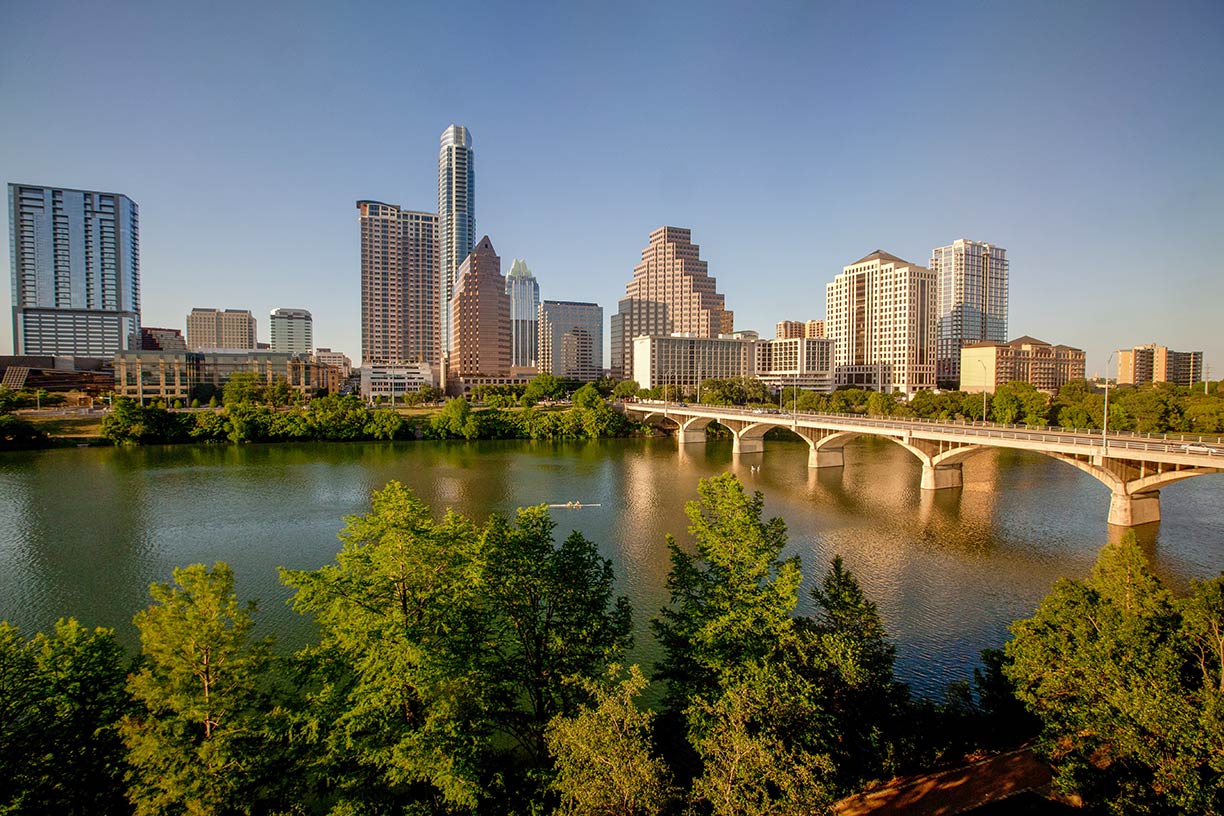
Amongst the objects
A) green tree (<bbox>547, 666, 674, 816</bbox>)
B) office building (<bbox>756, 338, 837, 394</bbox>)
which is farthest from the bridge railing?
office building (<bbox>756, 338, 837, 394</bbox>)

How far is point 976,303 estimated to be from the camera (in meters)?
167

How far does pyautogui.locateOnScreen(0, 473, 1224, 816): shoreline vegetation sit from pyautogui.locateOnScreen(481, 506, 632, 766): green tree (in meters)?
0.06

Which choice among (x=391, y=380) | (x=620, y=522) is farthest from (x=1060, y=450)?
(x=391, y=380)

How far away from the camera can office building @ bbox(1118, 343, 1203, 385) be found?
158125 mm

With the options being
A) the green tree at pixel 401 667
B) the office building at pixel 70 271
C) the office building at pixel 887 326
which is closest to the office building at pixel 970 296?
the office building at pixel 887 326

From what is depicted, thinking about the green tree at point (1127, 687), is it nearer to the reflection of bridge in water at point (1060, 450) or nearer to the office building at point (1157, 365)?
the reflection of bridge in water at point (1060, 450)

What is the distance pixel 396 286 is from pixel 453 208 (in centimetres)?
4027

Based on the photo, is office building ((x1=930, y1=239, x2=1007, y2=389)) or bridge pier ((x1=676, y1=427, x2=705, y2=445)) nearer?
bridge pier ((x1=676, y1=427, x2=705, y2=445))

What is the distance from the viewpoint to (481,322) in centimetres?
14988

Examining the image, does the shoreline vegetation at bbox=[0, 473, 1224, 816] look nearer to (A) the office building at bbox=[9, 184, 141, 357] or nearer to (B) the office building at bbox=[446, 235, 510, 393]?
(B) the office building at bbox=[446, 235, 510, 393]

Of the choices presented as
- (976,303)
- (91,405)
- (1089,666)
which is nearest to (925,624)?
(1089,666)

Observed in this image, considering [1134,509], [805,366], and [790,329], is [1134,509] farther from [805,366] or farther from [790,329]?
[790,329]

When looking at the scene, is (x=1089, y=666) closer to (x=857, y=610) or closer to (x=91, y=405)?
(x=857, y=610)

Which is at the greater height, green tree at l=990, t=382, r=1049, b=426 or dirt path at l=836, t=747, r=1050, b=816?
green tree at l=990, t=382, r=1049, b=426
